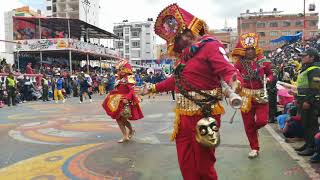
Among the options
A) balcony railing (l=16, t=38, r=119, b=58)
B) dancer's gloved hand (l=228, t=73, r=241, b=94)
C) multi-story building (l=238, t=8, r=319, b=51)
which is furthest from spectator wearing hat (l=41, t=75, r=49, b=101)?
multi-story building (l=238, t=8, r=319, b=51)

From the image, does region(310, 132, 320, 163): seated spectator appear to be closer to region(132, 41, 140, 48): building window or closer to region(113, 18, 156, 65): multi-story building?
region(113, 18, 156, 65): multi-story building

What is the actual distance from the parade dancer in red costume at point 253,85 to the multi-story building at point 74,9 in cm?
8351

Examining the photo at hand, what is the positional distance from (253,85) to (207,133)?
3521mm

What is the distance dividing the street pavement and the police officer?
0.52 metres

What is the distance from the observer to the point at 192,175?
12.6 ft

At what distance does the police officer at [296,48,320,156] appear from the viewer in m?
6.39

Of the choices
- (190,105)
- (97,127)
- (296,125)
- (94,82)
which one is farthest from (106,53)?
(190,105)

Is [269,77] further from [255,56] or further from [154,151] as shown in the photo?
[154,151]

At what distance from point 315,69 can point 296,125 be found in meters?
1.89

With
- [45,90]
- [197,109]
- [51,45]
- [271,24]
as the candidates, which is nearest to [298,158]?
[197,109]

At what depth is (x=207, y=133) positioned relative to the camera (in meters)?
3.61

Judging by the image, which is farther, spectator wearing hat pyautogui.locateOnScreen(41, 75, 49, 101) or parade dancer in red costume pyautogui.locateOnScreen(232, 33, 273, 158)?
spectator wearing hat pyautogui.locateOnScreen(41, 75, 49, 101)

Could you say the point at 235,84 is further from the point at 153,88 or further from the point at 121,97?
the point at 121,97

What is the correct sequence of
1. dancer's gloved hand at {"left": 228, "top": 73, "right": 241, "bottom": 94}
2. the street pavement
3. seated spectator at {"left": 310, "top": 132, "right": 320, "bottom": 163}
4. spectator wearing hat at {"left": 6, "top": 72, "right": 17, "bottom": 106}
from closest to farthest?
1. dancer's gloved hand at {"left": 228, "top": 73, "right": 241, "bottom": 94}
2. the street pavement
3. seated spectator at {"left": 310, "top": 132, "right": 320, "bottom": 163}
4. spectator wearing hat at {"left": 6, "top": 72, "right": 17, "bottom": 106}
